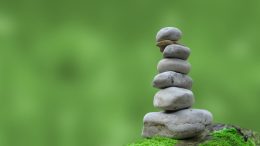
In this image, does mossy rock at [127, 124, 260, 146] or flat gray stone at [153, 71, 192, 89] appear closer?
mossy rock at [127, 124, 260, 146]

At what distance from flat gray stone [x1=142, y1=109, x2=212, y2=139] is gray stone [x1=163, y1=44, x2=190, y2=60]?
88 cm

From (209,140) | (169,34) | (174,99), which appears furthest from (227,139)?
(169,34)

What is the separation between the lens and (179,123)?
5801 mm

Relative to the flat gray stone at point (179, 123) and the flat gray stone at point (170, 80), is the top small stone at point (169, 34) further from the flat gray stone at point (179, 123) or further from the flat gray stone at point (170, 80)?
the flat gray stone at point (179, 123)

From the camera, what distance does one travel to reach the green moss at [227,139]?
5.88 meters

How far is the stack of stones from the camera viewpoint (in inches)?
229

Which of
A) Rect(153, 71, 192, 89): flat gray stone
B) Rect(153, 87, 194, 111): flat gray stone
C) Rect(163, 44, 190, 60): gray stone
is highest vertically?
Rect(163, 44, 190, 60): gray stone

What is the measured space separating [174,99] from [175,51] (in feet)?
2.57

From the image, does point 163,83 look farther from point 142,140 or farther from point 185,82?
point 142,140

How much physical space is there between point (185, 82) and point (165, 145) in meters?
1.11

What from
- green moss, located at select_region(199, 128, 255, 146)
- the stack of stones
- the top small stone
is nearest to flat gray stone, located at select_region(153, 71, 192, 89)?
the stack of stones

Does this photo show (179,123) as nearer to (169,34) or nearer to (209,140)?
(209,140)

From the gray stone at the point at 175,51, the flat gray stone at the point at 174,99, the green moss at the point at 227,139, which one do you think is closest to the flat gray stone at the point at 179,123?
the flat gray stone at the point at 174,99

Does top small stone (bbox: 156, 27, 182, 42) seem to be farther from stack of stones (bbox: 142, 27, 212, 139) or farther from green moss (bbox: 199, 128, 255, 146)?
green moss (bbox: 199, 128, 255, 146)
